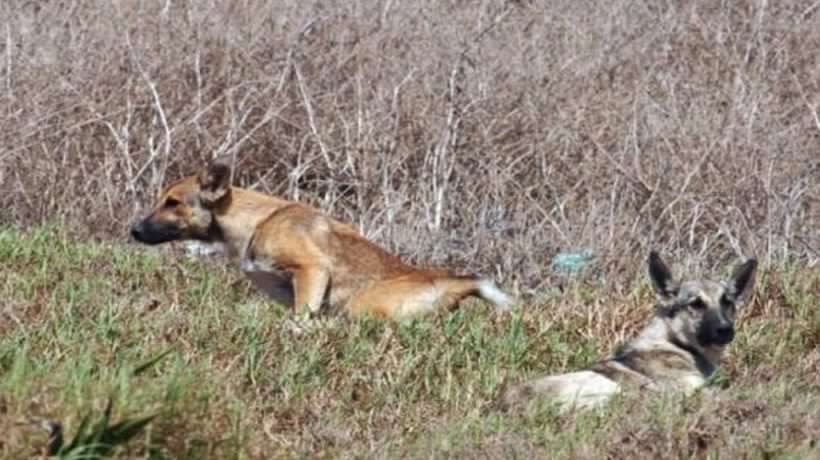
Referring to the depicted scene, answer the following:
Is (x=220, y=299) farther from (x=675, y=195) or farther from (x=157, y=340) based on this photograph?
(x=675, y=195)

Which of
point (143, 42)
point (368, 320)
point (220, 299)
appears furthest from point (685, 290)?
point (143, 42)

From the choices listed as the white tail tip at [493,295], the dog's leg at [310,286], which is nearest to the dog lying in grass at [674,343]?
the white tail tip at [493,295]


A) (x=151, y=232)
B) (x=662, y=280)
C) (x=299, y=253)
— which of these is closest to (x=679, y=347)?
(x=662, y=280)

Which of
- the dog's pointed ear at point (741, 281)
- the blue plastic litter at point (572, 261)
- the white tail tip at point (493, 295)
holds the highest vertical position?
the dog's pointed ear at point (741, 281)

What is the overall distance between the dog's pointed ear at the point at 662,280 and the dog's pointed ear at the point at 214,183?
124 inches

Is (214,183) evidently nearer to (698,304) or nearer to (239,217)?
(239,217)

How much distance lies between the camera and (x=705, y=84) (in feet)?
58.5

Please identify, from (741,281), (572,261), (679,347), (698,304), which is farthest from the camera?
(572,261)

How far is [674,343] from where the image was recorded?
11078 mm

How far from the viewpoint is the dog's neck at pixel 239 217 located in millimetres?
12961

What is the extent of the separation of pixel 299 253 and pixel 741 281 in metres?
2.82

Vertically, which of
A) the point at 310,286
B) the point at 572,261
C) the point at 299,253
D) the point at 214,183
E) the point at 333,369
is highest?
the point at 333,369

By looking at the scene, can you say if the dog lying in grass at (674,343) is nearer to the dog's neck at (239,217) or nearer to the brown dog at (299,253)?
the brown dog at (299,253)

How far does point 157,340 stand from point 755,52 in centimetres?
912
